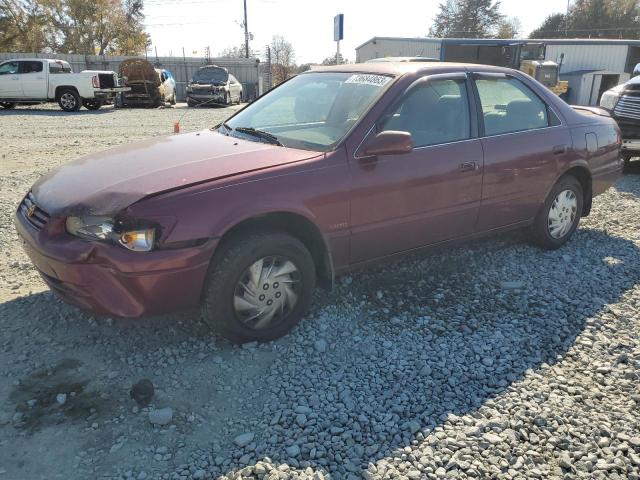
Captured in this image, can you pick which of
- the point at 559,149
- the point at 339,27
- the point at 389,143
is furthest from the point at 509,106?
the point at 339,27

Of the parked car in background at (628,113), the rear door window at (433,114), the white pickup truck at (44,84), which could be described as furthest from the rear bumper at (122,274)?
the white pickup truck at (44,84)

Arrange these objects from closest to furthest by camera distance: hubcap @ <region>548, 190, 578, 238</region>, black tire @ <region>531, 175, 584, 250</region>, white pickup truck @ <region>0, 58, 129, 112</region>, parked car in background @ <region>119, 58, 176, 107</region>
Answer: black tire @ <region>531, 175, 584, 250</region> < hubcap @ <region>548, 190, 578, 238</region> < white pickup truck @ <region>0, 58, 129, 112</region> < parked car in background @ <region>119, 58, 176, 107</region>

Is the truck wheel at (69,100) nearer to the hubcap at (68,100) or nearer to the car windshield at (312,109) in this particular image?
the hubcap at (68,100)

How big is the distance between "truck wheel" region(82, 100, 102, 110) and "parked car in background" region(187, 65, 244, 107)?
379 cm

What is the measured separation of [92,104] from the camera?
19188mm

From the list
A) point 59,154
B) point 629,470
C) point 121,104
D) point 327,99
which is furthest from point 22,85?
point 629,470

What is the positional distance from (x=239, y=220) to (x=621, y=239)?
4.29m

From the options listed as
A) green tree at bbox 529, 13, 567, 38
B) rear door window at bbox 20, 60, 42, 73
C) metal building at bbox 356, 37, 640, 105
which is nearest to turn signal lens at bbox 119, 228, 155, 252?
rear door window at bbox 20, 60, 42, 73

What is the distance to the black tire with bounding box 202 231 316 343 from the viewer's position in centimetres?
300

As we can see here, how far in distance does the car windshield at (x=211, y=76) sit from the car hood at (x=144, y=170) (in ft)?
65.6

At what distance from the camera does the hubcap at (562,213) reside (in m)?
4.83

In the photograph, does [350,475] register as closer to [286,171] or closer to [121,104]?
[286,171]

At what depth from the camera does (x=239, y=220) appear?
296 centimetres

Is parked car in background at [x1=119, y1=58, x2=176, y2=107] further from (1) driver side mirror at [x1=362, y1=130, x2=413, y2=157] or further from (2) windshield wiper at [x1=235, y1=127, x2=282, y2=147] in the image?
(1) driver side mirror at [x1=362, y1=130, x2=413, y2=157]
